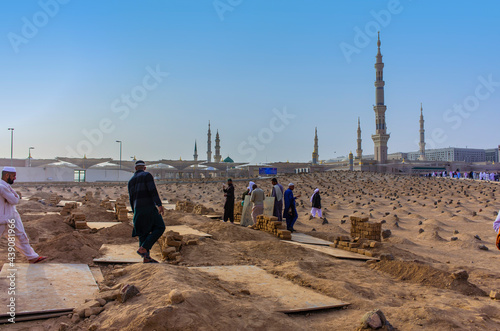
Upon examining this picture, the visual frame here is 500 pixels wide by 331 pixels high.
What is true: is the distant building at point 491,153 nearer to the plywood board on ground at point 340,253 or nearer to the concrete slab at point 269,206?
the concrete slab at point 269,206

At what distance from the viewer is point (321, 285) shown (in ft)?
15.2

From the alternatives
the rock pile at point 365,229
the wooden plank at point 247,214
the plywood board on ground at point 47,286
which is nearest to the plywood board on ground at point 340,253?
the rock pile at point 365,229

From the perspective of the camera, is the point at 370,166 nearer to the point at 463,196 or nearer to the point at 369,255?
the point at 463,196

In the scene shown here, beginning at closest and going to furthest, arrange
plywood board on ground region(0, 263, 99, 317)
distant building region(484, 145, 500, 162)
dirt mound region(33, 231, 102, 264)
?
plywood board on ground region(0, 263, 99, 317), dirt mound region(33, 231, 102, 264), distant building region(484, 145, 500, 162)

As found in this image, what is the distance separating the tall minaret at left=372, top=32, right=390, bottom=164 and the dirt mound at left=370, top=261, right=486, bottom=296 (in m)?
58.5

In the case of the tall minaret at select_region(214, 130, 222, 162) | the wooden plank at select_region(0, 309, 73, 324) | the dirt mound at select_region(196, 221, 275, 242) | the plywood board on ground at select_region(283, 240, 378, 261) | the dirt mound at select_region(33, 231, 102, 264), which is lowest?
the plywood board on ground at select_region(283, 240, 378, 261)

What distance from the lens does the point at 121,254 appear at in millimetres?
5969

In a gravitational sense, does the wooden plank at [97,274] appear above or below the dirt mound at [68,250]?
below

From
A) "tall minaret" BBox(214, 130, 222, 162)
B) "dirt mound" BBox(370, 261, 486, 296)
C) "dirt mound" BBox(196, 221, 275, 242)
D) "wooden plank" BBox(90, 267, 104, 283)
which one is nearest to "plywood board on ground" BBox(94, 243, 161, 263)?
"wooden plank" BBox(90, 267, 104, 283)

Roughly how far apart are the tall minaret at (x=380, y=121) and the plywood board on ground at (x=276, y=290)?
60.3 m

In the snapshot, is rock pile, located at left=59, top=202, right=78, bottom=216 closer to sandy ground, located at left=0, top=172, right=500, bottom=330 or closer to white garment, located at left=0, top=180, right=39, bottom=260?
sandy ground, located at left=0, top=172, right=500, bottom=330

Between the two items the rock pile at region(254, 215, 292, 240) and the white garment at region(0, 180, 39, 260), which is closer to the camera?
the white garment at region(0, 180, 39, 260)

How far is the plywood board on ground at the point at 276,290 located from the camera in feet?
12.4

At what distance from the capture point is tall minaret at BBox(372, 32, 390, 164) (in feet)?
202
